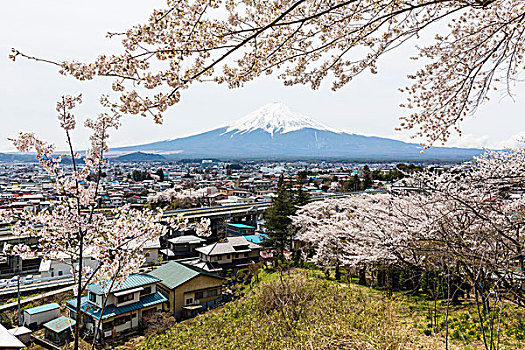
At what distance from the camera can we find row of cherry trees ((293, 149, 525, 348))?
2.90 meters

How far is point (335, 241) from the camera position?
981cm

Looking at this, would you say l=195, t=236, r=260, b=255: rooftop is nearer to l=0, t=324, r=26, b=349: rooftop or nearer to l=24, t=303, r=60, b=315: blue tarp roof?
l=24, t=303, r=60, b=315: blue tarp roof

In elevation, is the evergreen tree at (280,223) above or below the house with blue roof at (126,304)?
above

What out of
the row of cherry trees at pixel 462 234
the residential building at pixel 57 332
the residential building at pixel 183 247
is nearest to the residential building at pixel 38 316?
the residential building at pixel 57 332

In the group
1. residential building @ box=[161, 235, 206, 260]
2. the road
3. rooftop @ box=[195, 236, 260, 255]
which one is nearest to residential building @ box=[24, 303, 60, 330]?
the road

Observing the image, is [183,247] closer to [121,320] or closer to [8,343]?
[121,320]

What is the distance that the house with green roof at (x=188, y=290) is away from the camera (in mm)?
11523

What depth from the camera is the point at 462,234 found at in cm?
374

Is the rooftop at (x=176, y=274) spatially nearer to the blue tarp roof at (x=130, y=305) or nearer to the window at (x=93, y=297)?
the blue tarp roof at (x=130, y=305)

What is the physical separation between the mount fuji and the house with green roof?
140225mm

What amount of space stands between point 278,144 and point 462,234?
171734 mm

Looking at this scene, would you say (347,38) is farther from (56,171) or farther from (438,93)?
(56,171)

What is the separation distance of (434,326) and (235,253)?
38.9 ft

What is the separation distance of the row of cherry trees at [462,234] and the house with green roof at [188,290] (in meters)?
4.62
